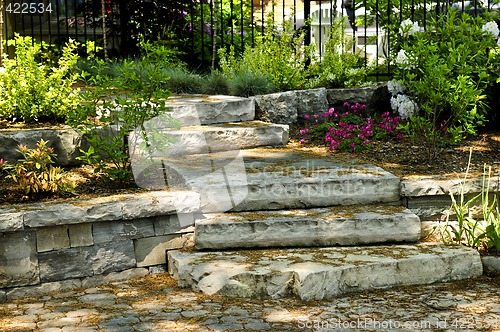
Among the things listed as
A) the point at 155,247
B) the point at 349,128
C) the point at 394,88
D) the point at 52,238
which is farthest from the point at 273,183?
the point at 394,88

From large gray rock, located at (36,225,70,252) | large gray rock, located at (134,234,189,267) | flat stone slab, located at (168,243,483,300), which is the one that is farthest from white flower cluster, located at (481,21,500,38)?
large gray rock, located at (36,225,70,252)

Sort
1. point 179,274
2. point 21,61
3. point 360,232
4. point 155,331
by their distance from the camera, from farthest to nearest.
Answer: point 21,61 < point 360,232 < point 179,274 < point 155,331

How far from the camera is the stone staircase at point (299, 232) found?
4.48 metres

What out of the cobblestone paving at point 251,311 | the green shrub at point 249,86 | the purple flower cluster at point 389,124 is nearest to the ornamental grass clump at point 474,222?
the cobblestone paving at point 251,311

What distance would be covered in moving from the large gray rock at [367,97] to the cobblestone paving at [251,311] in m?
3.04

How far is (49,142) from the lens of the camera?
5.60 meters

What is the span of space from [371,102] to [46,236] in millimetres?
3900

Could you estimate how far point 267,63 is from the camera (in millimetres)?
7621

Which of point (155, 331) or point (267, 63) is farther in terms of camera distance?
point (267, 63)

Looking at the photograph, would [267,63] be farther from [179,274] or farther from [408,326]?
[408,326]

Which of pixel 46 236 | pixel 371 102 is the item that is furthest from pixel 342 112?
pixel 46 236

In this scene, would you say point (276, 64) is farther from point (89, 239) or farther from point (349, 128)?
point (89, 239)

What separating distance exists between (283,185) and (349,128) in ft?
5.90

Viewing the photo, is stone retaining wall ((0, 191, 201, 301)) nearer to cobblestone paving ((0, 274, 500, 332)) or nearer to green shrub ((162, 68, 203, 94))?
cobblestone paving ((0, 274, 500, 332))
